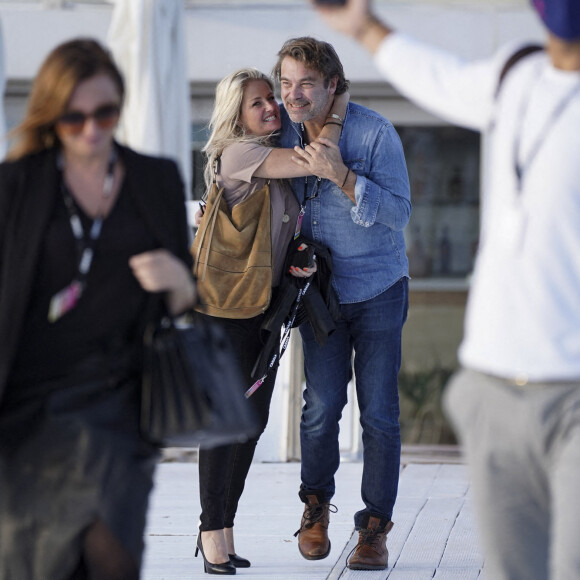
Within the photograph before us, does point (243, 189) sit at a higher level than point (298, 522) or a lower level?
higher

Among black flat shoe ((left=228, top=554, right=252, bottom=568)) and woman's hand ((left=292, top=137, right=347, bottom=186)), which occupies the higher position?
woman's hand ((left=292, top=137, right=347, bottom=186))

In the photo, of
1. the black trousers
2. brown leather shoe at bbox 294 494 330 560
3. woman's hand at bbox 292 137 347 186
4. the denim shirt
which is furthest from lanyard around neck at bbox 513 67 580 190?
brown leather shoe at bbox 294 494 330 560

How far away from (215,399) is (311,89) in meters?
1.66

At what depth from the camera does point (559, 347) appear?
229 centimetres

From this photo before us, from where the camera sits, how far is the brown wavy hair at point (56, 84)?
2665 mm

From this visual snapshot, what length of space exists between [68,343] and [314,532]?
209 cm

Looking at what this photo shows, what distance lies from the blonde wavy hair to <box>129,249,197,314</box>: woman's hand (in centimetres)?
144

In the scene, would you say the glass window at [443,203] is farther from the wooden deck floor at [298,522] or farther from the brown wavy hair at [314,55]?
the brown wavy hair at [314,55]

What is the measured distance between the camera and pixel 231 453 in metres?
4.33

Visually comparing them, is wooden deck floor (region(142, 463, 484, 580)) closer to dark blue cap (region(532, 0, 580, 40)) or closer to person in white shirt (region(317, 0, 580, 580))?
person in white shirt (region(317, 0, 580, 580))

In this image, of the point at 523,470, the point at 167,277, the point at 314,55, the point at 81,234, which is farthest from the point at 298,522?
the point at 523,470

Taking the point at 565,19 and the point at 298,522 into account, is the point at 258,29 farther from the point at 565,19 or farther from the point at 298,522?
the point at 565,19

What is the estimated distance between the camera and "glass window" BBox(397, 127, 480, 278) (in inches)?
395

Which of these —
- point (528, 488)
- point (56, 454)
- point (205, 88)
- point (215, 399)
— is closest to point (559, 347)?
point (528, 488)
